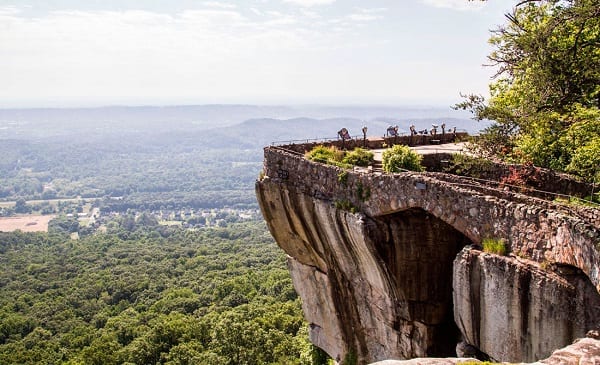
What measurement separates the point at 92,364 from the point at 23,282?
78.3 m

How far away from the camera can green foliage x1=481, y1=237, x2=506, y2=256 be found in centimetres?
1349

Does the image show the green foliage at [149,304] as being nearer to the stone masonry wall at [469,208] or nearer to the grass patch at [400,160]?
the stone masonry wall at [469,208]

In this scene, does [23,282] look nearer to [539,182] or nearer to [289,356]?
[289,356]

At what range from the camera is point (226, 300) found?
77.4m

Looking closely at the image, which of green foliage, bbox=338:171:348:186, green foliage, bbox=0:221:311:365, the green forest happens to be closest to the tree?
the green forest

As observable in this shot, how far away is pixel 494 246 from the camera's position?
1369cm

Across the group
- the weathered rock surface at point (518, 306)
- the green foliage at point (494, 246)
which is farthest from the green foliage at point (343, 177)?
the green foliage at point (494, 246)

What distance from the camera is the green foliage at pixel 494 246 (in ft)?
44.3

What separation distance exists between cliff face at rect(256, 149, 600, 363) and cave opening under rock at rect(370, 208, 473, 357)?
0.11 feet

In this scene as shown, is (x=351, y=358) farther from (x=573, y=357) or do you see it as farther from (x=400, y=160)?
(x=573, y=357)

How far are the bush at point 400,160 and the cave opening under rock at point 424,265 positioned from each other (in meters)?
2.64

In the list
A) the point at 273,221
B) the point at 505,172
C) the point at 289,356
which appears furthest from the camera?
the point at 289,356

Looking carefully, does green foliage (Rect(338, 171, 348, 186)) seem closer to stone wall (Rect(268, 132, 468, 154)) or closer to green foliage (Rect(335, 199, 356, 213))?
green foliage (Rect(335, 199, 356, 213))

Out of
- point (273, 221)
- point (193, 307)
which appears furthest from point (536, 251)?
point (193, 307)
